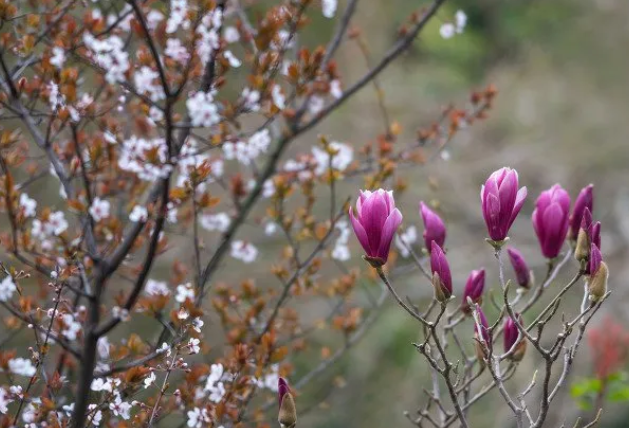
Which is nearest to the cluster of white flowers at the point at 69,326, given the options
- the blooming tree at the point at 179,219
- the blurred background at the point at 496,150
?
the blooming tree at the point at 179,219

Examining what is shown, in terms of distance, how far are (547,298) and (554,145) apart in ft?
6.22

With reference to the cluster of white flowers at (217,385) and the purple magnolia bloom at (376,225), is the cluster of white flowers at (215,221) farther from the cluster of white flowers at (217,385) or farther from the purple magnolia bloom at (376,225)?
the purple magnolia bloom at (376,225)

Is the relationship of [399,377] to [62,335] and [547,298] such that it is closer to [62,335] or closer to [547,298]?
[547,298]

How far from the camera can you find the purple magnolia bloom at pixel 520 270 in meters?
1.74

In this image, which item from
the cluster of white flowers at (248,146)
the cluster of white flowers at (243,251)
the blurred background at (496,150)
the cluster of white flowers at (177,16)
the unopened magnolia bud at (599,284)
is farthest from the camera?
the blurred background at (496,150)

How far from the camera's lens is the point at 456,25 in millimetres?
2881

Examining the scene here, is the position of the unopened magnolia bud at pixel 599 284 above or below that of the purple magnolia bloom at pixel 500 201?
below

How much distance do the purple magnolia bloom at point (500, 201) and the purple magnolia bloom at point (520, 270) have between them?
0.30 m

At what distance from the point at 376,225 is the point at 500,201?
23 cm

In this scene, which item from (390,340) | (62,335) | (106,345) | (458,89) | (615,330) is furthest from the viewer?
(458,89)

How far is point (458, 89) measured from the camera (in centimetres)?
937

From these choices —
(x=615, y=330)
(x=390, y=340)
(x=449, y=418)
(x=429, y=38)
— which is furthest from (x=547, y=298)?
(x=449, y=418)

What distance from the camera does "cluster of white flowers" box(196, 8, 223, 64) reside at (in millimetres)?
1959

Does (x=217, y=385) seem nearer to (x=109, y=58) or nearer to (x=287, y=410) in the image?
(x=287, y=410)
